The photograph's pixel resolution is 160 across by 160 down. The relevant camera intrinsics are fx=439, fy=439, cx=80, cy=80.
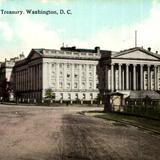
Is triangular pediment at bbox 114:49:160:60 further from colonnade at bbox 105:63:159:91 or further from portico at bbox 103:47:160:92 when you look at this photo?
colonnade at bbox 105:63:159:91

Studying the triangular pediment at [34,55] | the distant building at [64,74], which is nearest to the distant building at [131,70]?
the distant building at [64,74]

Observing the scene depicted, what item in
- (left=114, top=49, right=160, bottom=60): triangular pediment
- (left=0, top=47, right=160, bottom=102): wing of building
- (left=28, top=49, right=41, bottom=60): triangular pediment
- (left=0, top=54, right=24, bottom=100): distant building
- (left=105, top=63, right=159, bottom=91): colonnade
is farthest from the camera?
(left=0, top=54, right=24, bottom=100): distant building

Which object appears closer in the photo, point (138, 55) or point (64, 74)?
point (64, 74)

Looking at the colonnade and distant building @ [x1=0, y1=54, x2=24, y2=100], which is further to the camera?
distant building @ [x1=0, y1=54, x2=24, y2=100]

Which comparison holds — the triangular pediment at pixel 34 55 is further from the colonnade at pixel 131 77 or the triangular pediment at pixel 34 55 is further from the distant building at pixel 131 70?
the colonnade at pixel 131 77

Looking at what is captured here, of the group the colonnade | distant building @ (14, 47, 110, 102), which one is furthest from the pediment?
distant building @ (14, 47, 110, 102)

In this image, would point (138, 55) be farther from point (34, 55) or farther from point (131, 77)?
point (34, 55)

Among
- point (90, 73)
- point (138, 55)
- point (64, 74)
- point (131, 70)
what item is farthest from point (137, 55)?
point (64, 74)

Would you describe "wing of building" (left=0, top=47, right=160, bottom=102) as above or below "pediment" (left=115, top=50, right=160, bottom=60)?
below

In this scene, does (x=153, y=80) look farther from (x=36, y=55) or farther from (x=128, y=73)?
(x=36, y=55)

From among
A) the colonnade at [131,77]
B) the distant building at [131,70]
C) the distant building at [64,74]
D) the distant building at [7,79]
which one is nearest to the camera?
the distant building at [64,74]

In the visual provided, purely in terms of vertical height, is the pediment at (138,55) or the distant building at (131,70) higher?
the pediment at (138,55)
